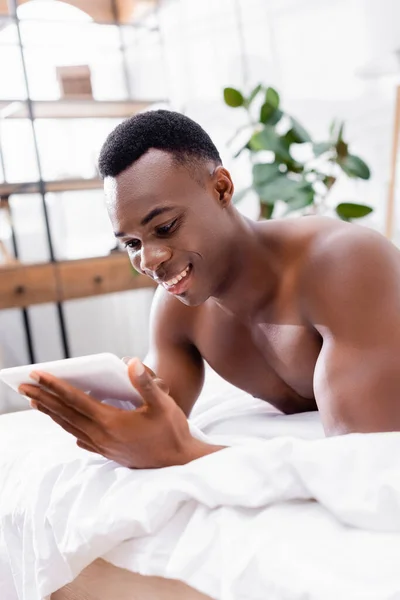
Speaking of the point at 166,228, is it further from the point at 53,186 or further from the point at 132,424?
the point at 53,186

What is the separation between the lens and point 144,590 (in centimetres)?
89

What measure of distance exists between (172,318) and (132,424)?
0.43 m

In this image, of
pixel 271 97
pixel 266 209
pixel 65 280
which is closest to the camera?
pixel 271 97

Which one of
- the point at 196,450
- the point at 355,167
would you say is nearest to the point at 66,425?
the point at 196,450

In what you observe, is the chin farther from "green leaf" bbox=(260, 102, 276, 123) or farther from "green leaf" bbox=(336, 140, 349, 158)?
"green leaf" bbox=(260, 102, 276, 123)

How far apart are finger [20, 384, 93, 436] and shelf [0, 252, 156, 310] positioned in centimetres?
236

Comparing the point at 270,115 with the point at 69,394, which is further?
the point at 270,115

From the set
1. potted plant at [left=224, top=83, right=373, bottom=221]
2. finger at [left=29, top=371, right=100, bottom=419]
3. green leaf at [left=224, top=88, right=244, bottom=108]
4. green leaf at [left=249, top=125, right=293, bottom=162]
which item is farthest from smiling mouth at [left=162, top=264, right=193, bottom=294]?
green leaf at [left=224, top=88, right=244, bottom=108]

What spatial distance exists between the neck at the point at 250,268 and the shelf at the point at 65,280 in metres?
2.23

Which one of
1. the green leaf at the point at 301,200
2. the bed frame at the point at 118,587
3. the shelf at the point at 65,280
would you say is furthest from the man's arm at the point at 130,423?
the shelf at the point at 65,280

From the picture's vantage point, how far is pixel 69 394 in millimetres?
947

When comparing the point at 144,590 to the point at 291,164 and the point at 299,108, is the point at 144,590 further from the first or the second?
the point at 299,108

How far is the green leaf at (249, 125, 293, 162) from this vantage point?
9.07 ft

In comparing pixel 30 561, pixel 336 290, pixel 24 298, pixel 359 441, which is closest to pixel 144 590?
pixel 30 561
